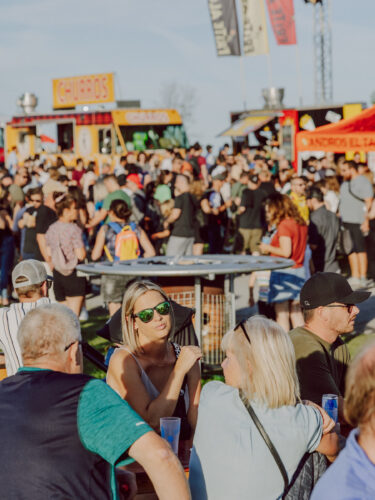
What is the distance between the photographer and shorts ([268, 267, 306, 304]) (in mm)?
8562

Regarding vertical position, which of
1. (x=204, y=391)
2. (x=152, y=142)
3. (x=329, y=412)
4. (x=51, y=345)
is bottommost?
(x=329, y=412)

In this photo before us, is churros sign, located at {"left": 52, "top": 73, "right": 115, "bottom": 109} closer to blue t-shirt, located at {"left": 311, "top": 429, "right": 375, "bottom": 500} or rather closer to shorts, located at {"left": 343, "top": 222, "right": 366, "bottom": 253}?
shorts, located at {"left": 343, "top": 222, "right": 366, "bottom": 253}

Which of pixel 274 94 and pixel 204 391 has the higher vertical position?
pixel 274 94

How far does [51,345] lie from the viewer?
9.22 ft

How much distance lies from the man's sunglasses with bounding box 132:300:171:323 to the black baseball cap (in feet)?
2.53

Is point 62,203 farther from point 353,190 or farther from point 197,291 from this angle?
point 353,190

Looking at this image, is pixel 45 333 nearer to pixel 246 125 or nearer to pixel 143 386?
pixel 143 386

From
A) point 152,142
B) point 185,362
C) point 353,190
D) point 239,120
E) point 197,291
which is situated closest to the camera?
point 185,362

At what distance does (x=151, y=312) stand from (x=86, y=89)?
40.5m

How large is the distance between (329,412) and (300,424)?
793mm

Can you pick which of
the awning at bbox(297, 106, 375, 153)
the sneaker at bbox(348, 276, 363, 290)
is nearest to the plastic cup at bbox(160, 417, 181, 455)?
the awning at bbox(297, 106, 375, 153)

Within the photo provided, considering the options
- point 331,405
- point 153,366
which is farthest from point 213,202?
point 331,405

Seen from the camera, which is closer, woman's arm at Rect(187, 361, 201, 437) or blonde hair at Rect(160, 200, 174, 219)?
woman's arm at Rect(187, 361, 201, 437)

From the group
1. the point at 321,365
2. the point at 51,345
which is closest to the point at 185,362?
the point at 321,365
